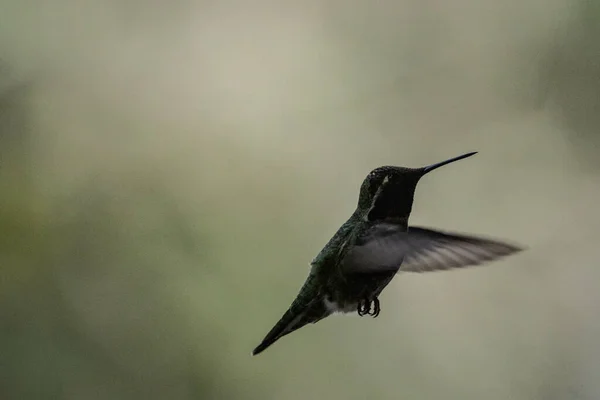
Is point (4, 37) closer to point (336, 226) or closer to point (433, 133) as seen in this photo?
point (336, 226)

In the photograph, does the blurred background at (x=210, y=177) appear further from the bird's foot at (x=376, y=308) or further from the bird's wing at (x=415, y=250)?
the bird's wing at (x=415, y=250)

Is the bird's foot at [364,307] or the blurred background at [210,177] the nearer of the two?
the bird's foot at [364,307]

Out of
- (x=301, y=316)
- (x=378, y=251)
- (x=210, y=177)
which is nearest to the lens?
(x=378, y=251)

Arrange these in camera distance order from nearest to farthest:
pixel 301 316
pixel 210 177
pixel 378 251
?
pixel 378 251 → pixel 301 316 → pixel 210 177

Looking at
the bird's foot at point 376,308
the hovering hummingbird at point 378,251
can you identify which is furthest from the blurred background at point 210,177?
the hovering hummingbird at point 378,251

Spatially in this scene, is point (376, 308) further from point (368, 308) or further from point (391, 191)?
point (391, 191)

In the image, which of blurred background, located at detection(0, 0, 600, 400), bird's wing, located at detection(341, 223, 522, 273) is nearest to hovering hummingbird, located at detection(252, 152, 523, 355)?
bird's wing, located at detection(341, 223, 522, 273)

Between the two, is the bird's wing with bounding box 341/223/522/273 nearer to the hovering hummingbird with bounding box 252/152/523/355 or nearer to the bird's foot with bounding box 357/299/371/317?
the hovering hummingbird with bounding box 252/152/523/355

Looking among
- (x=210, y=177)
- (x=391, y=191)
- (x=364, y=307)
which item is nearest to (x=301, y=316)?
(x=364, y=307)
